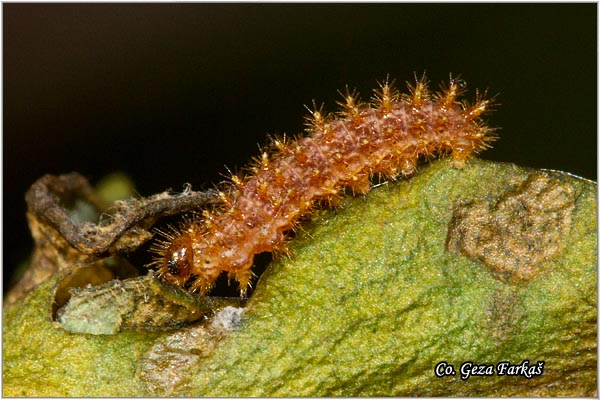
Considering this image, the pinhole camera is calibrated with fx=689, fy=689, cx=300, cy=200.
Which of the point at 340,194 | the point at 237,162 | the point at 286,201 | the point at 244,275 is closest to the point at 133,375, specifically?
the point at 244,275

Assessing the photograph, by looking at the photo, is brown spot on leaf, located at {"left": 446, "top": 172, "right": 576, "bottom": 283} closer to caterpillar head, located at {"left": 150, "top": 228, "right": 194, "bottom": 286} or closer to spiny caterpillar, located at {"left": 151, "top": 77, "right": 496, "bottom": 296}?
spiny caterpillar, located at {"left": 151, "top": 77, "right": 496, "bottom": 296}

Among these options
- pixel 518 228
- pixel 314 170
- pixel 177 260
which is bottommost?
pixel 177 260

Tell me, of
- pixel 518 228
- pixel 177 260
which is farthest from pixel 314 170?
pixel 518 228

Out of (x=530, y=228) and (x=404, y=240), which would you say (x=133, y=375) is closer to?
(x=404, y=240)

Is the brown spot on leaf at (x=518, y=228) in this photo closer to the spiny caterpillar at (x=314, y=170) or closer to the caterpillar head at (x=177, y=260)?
the spiny caterpillar at (x=314, y=170)

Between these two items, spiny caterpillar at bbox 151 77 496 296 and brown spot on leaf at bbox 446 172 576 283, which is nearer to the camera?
brown spot on leaf at bbox 446 172 576 283

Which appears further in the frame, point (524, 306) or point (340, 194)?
point (340, 194)

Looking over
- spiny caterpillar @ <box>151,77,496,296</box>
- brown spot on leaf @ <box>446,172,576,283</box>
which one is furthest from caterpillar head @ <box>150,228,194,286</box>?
brown spot on leaf @ <box>446,172,576,283</box>

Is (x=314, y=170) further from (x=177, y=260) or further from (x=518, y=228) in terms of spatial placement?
(x=518, y=228)
